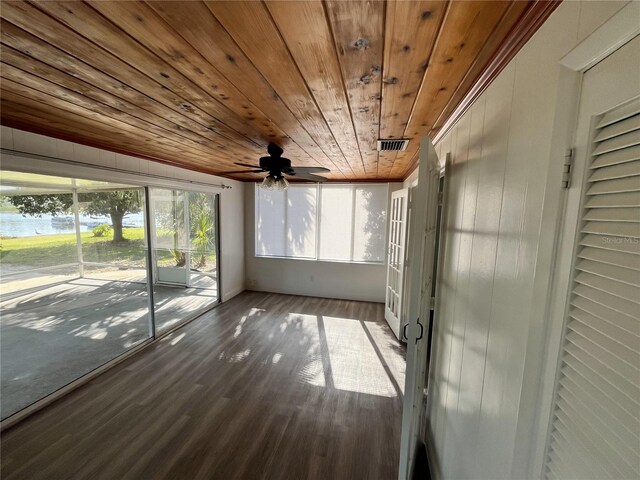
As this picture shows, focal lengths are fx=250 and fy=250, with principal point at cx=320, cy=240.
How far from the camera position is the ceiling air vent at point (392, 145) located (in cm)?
223

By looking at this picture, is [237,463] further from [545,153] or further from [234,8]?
[234,8]

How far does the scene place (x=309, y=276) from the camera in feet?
16.7

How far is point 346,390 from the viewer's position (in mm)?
2436

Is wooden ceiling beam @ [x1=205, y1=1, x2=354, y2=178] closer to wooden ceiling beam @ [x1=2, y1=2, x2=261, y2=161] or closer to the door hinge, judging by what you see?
wooden ceiling beam @ [x1=2, y1=2, x2=261, y2=161]

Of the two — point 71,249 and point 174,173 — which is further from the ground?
point 174,173

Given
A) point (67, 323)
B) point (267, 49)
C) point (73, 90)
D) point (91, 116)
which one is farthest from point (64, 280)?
point (267, 49)

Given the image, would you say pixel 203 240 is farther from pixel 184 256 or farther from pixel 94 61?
pixel 94 61

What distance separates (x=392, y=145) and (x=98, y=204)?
3.67m

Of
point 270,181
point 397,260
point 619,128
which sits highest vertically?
point 270,181

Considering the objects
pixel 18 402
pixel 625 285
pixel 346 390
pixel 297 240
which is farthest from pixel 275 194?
pixel 625 285

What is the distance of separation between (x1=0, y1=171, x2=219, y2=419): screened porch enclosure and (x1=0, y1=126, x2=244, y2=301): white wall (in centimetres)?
27

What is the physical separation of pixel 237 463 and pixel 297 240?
3721 mm

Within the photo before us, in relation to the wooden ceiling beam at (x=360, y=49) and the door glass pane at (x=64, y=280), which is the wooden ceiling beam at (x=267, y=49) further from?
the door glass pane at (x=64, y=280)

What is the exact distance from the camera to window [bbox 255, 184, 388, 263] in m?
4.75
